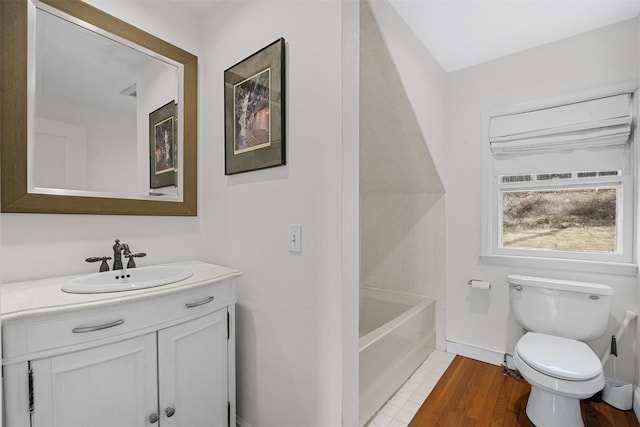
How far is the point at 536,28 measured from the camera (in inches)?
76.9

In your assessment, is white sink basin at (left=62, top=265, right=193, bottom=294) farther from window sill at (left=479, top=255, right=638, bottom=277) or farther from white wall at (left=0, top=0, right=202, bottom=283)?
window sill at (left=479, top=255, right=638, bottom=277)

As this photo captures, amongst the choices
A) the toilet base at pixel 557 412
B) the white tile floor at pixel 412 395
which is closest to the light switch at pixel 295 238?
the white tile floor at pixel 412 395

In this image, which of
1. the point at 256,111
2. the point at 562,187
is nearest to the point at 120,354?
the point at 256,111

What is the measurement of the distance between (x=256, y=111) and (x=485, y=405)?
84.9 inches

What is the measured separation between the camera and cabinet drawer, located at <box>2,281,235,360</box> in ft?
2.94

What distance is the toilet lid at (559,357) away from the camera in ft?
4.87

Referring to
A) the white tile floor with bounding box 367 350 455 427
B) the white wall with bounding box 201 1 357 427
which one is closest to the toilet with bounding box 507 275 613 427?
the white tile floor with bounding box 367 350 455 427

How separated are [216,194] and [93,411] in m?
1.06

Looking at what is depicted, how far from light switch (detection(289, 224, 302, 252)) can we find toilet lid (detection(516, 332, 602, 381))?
55.3 inches

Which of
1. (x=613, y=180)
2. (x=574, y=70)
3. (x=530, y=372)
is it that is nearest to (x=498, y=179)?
(x=613, y=180)

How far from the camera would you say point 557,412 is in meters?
1.58

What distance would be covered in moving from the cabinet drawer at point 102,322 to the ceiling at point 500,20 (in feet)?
6.12

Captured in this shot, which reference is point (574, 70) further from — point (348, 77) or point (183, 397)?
point (183, 397)

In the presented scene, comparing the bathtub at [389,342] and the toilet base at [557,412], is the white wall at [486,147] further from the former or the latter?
the toilet base at [557,412]
